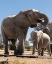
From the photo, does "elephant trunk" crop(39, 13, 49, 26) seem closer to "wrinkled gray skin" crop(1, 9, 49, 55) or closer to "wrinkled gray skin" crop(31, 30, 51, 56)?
"wrinkled gray skin" crop(1, 9, 49, 55)

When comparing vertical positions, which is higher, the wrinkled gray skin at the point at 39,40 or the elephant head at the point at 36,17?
the elephant head at the point at 36,17

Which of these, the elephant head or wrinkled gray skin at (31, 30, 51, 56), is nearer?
the elephant head

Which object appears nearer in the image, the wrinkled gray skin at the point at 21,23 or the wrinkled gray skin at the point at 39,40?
the wrinkled gray skin at the point at 21,23

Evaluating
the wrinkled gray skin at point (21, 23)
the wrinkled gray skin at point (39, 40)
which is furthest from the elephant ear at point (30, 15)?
the wrinkled gray skin at point (39, 40)

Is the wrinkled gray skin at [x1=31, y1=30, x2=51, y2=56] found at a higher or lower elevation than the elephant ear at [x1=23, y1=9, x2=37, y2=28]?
lower

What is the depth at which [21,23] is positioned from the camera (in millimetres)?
8430

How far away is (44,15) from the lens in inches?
306

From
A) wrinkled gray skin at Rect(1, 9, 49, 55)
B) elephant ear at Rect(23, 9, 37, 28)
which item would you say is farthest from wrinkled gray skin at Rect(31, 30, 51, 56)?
elephant ear at Rect(23, 9, 37, 28)

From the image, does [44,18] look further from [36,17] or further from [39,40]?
[39,40]

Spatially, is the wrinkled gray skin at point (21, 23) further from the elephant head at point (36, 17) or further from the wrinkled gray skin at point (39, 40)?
the wrinkled gray skin at point (39, 40)

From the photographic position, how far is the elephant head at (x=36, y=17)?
25.7 feet

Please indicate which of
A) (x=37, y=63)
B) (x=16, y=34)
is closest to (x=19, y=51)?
(x=16, y=34)

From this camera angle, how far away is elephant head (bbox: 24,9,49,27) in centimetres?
784

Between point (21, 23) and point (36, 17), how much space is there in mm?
733
